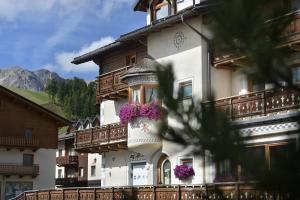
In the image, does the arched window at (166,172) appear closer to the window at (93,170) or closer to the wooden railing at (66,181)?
the window at (93,170)

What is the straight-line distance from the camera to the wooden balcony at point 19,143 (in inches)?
1700

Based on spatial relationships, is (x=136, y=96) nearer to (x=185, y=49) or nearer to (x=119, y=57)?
(x=185, y=49)

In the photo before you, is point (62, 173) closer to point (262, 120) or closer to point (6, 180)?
point (6, 180)

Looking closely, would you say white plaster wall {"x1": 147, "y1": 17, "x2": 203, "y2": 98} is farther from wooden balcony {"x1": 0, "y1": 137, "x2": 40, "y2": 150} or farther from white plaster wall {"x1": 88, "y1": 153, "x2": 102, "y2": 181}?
white plaster wall {"x1": 88, "y1": 153, "x2": 102, "y2": 181}

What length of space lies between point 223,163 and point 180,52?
1881cm

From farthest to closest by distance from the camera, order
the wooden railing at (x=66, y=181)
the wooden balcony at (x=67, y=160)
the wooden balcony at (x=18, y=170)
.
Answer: the wooden balcony at (x=67, y=160), the wooden railing at (x=66, y=181), the wooden balcony at (x=18, y=170)

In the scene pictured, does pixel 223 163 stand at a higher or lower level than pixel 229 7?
lower

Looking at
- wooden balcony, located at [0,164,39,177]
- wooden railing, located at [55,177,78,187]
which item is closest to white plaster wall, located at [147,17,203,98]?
wooden balcony, located at [0,164,39,177]

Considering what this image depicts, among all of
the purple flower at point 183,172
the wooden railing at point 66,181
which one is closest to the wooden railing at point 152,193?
the purple flower at point 183,172

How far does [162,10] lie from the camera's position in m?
28.1

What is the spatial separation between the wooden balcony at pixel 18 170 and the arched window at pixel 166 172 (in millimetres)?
19381

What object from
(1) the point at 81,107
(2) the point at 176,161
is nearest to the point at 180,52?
(2) the point at 176,161

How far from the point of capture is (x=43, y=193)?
2866 centimetres

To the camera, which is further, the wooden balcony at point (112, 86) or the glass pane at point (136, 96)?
the wooden balcony at point (112, 86)
